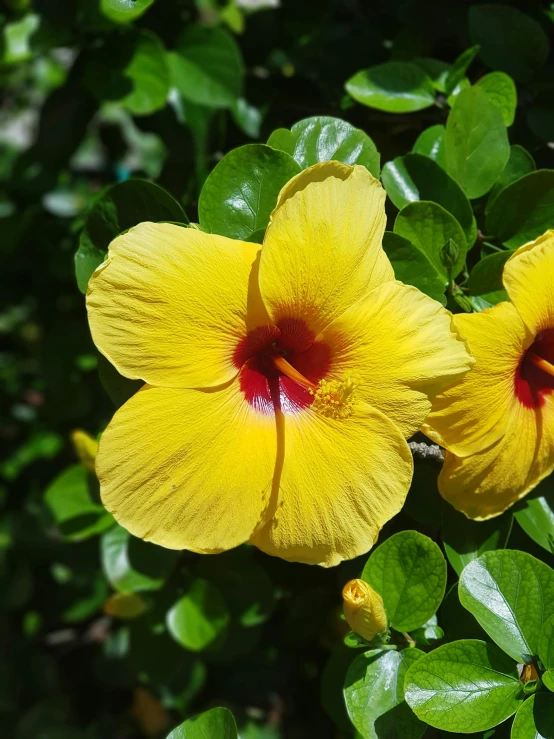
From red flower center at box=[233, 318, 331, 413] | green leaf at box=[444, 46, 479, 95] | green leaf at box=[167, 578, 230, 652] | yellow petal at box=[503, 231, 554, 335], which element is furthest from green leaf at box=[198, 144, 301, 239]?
green leaf at box=[167, 578, 230, 652]

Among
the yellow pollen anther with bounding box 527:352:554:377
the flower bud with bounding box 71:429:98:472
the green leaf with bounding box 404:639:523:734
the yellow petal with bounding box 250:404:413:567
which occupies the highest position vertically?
the yellow pollen anther with bounding box 527:352:554:377

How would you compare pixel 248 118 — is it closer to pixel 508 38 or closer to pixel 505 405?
pixel 508 38

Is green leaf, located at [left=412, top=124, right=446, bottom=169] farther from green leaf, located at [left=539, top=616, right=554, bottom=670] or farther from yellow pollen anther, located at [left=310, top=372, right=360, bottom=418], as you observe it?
green leaf, located at [left=539, top=616, right=554, bottom=670]

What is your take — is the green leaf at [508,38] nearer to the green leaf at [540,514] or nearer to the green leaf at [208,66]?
the green leaf at [208,66]

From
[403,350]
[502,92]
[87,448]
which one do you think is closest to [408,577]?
[403,350]

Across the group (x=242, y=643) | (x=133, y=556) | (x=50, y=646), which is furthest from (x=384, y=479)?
(x=50, y=646)

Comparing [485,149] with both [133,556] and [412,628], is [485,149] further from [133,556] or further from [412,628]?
[133,556]
